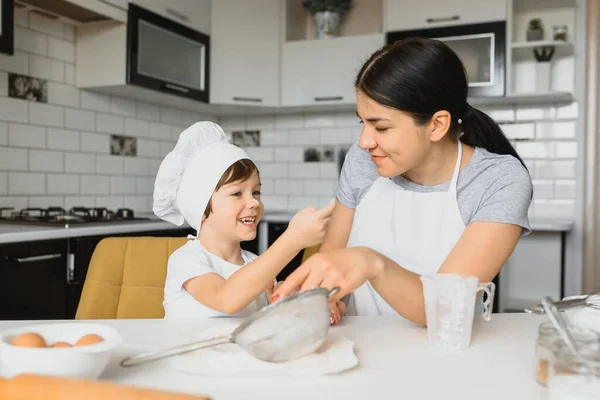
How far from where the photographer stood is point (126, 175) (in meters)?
3.50

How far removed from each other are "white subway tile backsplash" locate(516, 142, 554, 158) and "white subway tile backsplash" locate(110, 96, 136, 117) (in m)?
2.28

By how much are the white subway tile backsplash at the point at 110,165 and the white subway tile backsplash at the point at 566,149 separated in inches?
99.5

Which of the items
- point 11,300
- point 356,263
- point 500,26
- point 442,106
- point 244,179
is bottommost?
point 11,300

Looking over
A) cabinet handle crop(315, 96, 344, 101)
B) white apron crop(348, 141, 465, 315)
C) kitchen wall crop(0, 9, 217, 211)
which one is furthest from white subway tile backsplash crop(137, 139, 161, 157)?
white apron crop(348, 141, 465, 315)

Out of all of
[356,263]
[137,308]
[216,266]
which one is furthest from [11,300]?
[356,263]

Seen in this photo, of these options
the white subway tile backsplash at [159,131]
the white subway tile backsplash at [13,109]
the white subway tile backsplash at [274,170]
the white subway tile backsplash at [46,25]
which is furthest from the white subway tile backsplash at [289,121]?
the white subway tile backsplash at [13,109]

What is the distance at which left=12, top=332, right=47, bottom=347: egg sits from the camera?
748 mm

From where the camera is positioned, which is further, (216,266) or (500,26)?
(500,26)

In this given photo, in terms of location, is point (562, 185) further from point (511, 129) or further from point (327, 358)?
point (327, 358)

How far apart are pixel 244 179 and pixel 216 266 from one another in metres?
0.22

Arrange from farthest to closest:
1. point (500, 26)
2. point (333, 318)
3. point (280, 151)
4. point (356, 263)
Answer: point (280, 151) < point (500, 26) < point (333, 318) < point (356, 263)

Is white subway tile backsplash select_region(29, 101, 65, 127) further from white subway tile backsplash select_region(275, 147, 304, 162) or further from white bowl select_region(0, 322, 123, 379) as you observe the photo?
white bowl select_region(0, 322, 123, 379)

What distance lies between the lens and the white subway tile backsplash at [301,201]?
4127 millimetres

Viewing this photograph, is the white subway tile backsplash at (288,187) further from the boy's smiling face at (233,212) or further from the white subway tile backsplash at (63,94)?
the boy's smiling face at (233,212)
